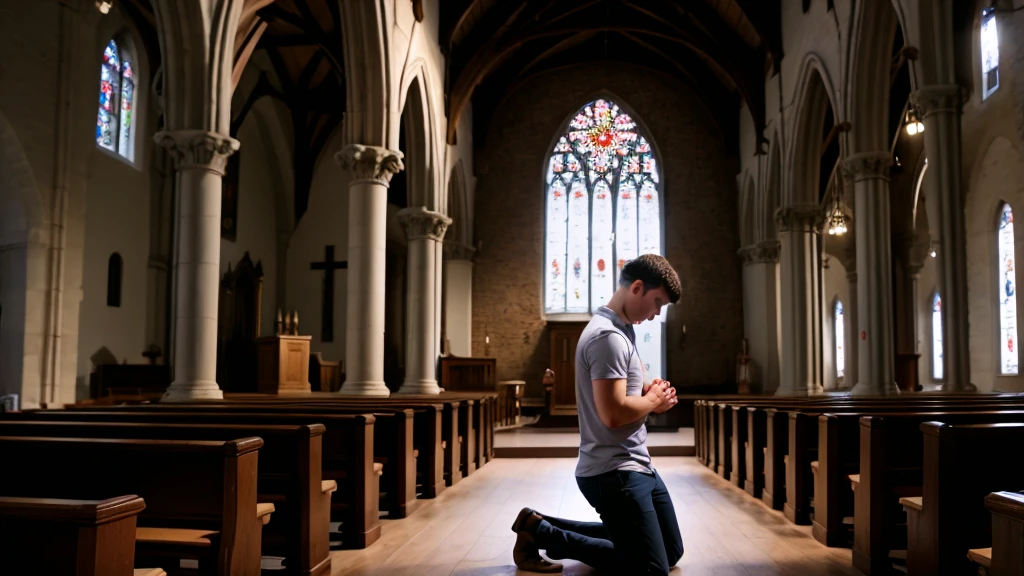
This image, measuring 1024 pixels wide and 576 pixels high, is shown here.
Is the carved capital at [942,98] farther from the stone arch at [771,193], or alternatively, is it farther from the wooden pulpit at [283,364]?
the wooden pulpit at [283,364]

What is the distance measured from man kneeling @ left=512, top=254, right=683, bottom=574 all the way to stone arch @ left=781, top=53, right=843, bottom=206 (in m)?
11.6

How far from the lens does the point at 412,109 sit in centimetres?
1468

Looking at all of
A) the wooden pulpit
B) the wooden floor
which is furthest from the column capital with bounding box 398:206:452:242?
the wooden floor

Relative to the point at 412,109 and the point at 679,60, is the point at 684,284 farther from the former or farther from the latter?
the point at 412,109

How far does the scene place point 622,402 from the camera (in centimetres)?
331

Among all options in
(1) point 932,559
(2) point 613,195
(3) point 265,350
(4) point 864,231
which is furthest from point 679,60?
(1) point 932,559

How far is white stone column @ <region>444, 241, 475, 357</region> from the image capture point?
65.4ft

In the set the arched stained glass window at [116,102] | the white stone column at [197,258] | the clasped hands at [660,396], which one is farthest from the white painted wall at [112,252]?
Answer: the clasped hands at [660,396]

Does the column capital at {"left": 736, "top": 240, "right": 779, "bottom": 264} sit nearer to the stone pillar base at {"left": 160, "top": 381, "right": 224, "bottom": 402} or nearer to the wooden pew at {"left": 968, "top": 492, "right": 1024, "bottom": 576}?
the stone pillar base at {"left": 160, "top": 381, "right": 224, "bottom": 402}

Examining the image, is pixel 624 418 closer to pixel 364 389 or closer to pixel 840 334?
pixel 364 389

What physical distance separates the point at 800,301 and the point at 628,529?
41.9ft

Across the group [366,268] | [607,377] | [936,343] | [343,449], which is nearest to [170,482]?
[343,449]

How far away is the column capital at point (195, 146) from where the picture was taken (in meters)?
8.44

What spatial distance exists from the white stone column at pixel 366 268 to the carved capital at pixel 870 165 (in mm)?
6305
